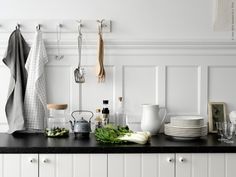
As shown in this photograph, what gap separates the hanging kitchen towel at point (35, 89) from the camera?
6.35 ft

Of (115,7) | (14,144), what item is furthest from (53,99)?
(115,7)

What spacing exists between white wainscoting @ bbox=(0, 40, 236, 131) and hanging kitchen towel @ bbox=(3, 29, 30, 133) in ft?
0.42

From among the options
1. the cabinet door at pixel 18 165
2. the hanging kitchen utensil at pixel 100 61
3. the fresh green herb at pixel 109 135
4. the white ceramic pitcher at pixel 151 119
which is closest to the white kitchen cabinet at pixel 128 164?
the cabinet door at pixel 18 165

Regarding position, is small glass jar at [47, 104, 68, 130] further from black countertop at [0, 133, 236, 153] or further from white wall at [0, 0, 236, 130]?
black countertop at [0, 133, 236, 153]

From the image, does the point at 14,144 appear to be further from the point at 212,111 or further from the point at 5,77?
the point at 212,111

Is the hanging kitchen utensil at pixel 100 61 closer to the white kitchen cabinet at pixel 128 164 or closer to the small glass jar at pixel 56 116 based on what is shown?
the small glass jar at pixel 56 116

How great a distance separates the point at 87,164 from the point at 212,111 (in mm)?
970

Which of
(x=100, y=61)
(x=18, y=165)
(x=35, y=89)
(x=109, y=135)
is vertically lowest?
(x=18, y=165)

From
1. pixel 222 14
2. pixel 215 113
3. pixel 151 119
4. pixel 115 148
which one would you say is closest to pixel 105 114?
pixel 151 119

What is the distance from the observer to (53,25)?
203 cm

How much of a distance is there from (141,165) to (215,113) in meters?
0.75

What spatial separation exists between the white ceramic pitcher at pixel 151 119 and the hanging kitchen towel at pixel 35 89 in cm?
67

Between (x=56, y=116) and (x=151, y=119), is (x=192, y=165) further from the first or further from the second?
(x=56, y=116)

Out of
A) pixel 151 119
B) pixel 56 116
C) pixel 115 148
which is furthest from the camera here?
pixel 56 116
